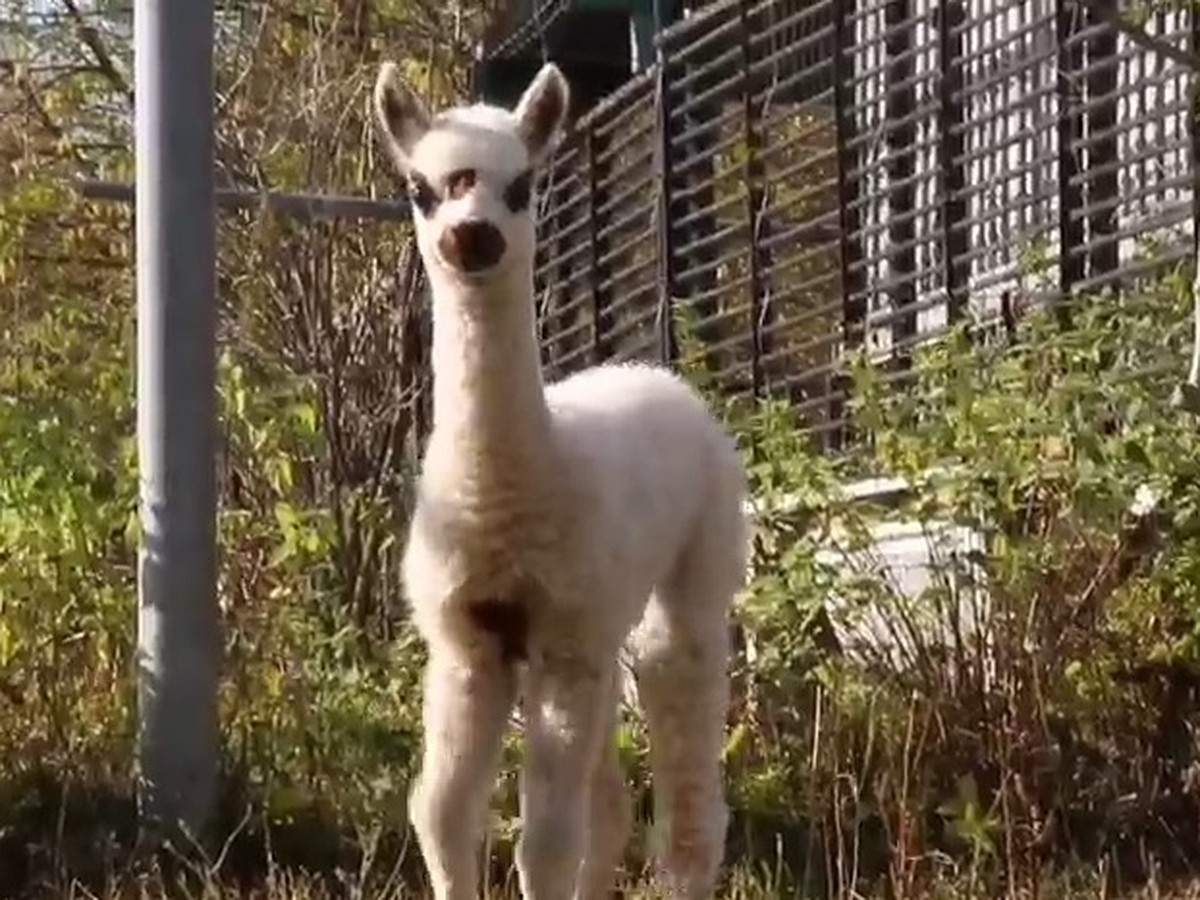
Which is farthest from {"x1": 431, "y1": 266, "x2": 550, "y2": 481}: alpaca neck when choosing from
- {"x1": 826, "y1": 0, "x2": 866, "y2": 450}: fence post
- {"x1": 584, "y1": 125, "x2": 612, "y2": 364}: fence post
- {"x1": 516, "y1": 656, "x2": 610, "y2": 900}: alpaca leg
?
{"x1": 584, "y1": 125, "x2": 612, "y2": 364}: fence post

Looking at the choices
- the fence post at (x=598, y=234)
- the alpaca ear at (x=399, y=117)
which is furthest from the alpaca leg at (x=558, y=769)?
the fence post at (x=598, y=234)

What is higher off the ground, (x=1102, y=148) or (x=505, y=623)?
(x=1102, y=148)

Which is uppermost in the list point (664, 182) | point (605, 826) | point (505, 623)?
point (664, 182)

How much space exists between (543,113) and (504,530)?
2.80 ft

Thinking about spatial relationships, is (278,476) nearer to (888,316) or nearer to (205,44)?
(888,316)

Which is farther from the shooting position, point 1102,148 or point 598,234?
point 598,234

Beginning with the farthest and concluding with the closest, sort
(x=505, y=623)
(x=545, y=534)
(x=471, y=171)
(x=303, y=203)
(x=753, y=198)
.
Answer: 1. (x=753, y=198)
2. (x=303, y=203)
3. (x=505, y=623)
4. (x=545, y=534)
5. (x=471, y=171)

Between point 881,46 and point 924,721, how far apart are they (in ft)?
18.9

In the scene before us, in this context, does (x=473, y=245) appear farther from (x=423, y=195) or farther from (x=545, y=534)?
(x=545, y=534)

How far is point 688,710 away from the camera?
635 centimetres

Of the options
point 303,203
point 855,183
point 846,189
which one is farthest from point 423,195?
point 855,183

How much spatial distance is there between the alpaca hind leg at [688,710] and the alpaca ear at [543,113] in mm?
1176

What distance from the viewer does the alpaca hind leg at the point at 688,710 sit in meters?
6.16

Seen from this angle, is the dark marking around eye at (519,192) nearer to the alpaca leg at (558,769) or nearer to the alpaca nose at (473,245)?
the alpaca nose at (473,245)
